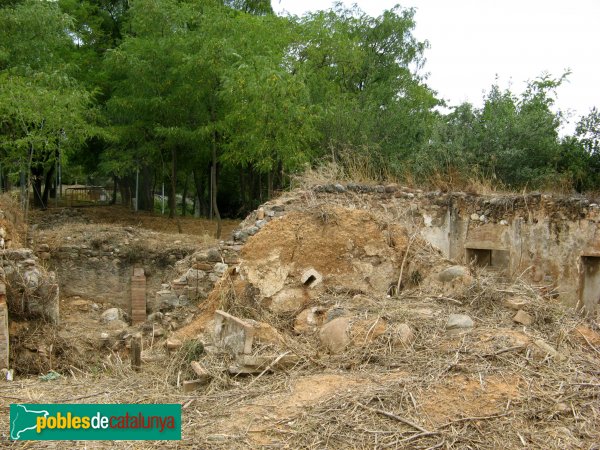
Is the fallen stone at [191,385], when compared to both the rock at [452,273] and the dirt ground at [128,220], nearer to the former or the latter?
the rock at [452,273]

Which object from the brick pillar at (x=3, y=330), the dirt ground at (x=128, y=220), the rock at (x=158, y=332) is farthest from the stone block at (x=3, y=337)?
the dirt ground at (x=128, y=220)

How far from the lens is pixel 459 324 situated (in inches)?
231

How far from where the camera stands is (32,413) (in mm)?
4598

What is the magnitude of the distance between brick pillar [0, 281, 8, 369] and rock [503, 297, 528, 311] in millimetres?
5526

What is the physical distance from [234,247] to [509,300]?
3479mm

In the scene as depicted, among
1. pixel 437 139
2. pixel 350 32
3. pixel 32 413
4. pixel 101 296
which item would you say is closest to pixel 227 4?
pixel 350 32

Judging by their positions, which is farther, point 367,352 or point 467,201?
point 467,201

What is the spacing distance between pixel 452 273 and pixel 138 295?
6.97 m

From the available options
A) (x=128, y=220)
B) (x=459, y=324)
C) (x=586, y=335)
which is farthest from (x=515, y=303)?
(x=128, y=220)

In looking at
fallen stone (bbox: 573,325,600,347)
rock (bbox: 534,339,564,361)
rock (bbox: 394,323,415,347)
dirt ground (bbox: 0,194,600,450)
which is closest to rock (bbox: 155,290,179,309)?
dirt ground (bbox: 0,194,600,450)

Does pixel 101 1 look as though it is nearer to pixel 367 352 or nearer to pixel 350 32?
pixel 350 32

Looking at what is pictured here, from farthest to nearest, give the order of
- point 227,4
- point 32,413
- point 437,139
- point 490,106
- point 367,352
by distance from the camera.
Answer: point 227,4
point 490,106
point 437,139
point 367,352
point 32,413

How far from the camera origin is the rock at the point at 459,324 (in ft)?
19.1

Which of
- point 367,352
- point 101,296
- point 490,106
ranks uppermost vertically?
point 490,106
